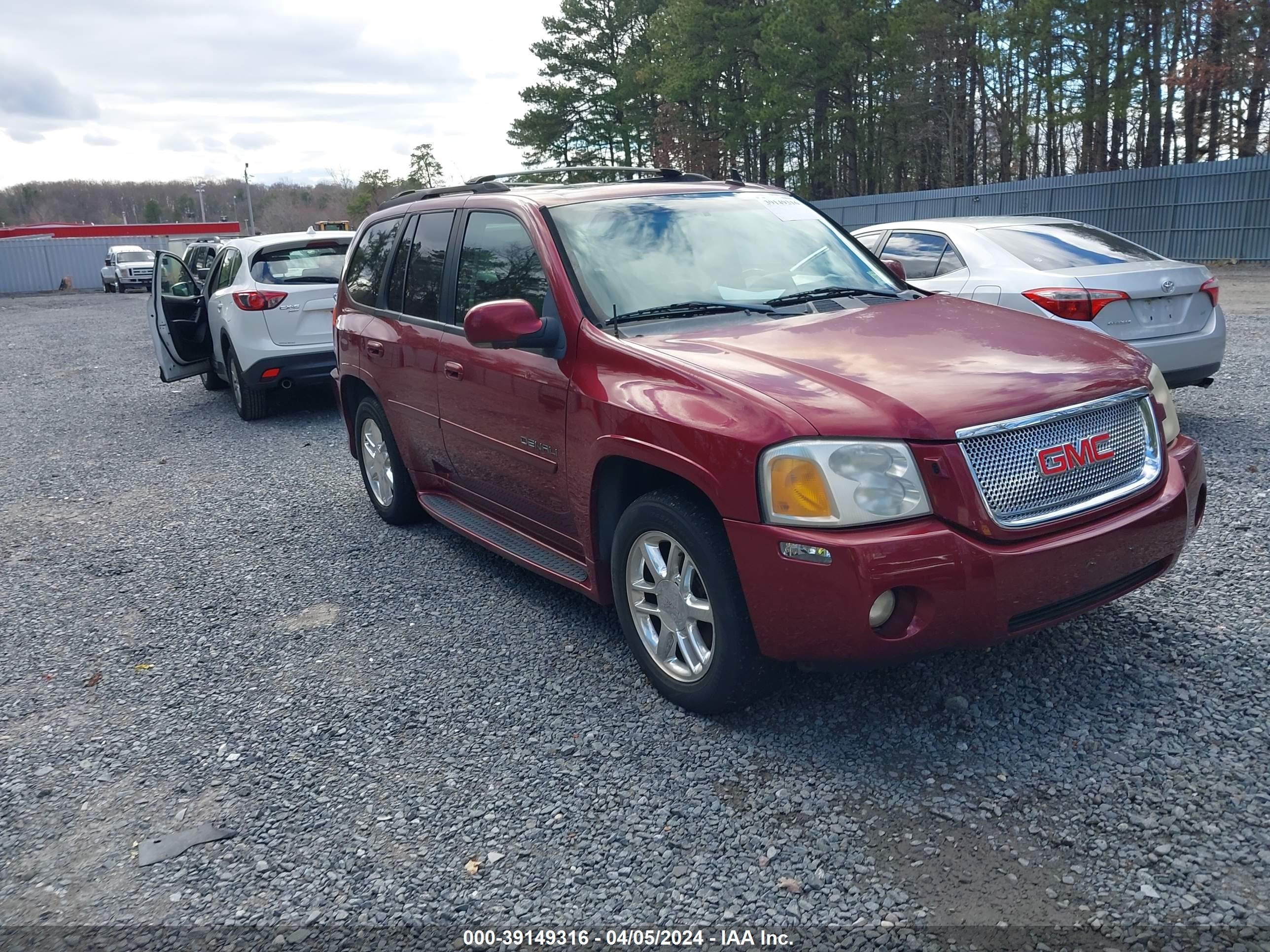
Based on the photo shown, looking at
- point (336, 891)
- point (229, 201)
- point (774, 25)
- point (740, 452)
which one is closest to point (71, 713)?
point (336, 891)

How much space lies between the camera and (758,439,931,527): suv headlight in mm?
3018

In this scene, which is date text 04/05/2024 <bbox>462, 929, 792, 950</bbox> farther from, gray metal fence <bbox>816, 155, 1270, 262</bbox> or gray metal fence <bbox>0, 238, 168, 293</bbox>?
gray metal fence <bbox>0, 238, 168, 293</bbox>

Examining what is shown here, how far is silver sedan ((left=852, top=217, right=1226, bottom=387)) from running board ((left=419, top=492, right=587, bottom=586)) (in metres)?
3.03

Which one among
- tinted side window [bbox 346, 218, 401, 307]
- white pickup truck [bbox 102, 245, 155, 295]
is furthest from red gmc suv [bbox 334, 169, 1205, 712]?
white pickup truck [bbox 102, 245, 155, 295]

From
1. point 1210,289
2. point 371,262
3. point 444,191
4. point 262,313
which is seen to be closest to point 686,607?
point 444,191

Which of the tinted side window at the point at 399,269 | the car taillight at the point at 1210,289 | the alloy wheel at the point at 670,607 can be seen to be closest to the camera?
the alloy wheel at the point at 670,607

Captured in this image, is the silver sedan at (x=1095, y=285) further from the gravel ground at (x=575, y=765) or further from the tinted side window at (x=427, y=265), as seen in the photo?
the tinted side window at (x=427, y=265)

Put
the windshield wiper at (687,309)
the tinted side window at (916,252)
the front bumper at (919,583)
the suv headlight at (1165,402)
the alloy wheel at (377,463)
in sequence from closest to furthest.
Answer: the front bumper at (919,583) → the suv headlight at (1165,402) → the windshield wiper at (687,309) → the alloy wheel at (377,463) → the tinted side window at (916,252)

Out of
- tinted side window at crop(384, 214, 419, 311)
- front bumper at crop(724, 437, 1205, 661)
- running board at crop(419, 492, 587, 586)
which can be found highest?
tinted side window at crop(384, 214, 419, 311)

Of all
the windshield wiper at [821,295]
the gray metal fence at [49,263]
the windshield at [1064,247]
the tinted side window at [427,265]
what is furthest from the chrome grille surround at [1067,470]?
the gray metal fence at [49,263]

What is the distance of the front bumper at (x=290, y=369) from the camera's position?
9711 millimetres

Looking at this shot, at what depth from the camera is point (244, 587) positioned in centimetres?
545

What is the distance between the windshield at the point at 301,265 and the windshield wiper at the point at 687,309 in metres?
6.60

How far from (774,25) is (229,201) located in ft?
469
